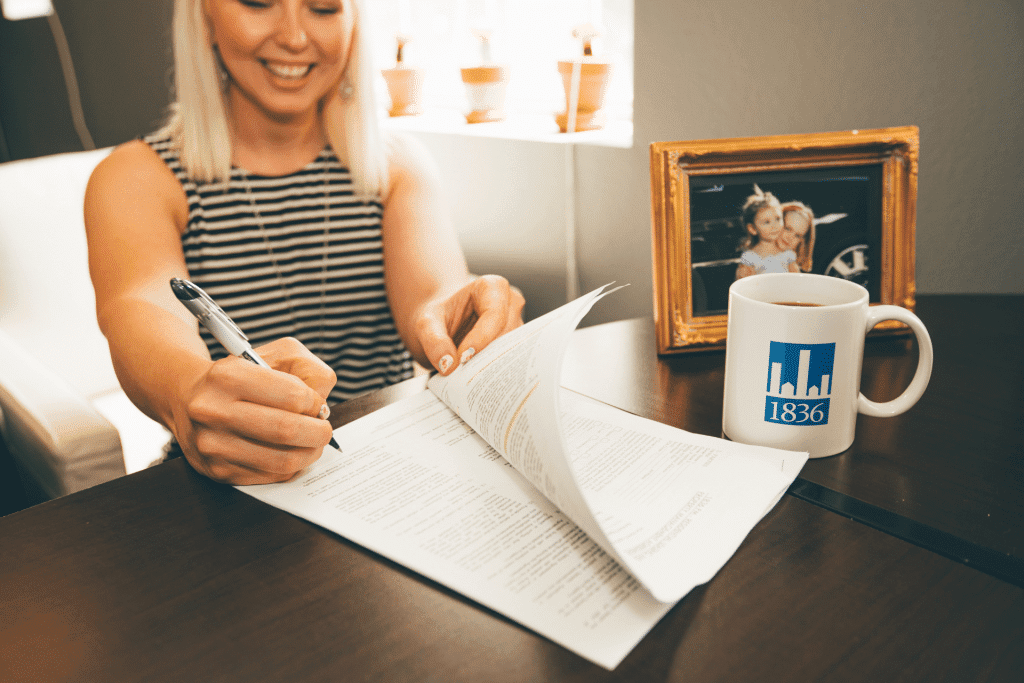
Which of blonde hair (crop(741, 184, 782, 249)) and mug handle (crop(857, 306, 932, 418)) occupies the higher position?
blonde hair (crop(741, 184, 782, 249))

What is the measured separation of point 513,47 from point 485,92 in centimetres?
19

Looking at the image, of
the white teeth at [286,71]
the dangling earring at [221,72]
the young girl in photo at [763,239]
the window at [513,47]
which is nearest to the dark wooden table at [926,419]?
the young girl in photo at [763,239]

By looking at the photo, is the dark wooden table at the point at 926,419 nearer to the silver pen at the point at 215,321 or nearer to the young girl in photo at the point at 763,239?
the young girl in photo at the point at 763,239

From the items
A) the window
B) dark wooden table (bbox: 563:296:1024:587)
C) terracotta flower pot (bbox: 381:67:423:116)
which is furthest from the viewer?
terracotta flower pot (bbox: 381:67:423:116)

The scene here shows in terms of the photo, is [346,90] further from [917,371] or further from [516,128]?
[917,371]

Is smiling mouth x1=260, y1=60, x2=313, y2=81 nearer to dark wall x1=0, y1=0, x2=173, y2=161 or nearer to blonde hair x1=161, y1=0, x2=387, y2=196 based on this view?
blonde hair x1=161, y1=0, x2=387, y2=196

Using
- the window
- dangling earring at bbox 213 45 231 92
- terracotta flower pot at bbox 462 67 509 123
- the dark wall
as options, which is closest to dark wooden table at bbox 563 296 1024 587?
dangling earring at bbox 213 45 231 92

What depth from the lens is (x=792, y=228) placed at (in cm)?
75

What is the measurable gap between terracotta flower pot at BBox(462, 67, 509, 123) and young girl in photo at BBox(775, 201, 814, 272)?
1.05 m

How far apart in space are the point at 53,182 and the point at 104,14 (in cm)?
96

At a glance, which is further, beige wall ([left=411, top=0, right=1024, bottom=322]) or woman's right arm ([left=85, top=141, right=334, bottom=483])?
beige wall ([left=411, top=0, right=1024, bottom=322])

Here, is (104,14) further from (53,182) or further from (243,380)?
(243,380)

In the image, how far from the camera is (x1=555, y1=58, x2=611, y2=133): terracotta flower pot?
144 cm

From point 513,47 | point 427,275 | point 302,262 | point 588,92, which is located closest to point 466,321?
point 427,275
